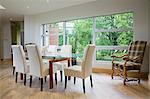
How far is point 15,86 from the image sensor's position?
163 inches

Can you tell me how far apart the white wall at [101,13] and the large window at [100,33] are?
0.82 feet

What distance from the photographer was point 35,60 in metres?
3.79

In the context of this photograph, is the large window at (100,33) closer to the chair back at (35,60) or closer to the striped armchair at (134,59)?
the striped armchair at (134,59)

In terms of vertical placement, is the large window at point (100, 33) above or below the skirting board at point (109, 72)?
above

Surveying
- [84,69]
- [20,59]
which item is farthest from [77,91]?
[20,59]

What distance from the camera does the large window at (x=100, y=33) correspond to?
548 cm

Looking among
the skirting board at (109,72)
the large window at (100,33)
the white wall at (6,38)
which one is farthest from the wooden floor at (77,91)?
the white wall at (6,38)

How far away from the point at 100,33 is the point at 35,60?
298 centimetres

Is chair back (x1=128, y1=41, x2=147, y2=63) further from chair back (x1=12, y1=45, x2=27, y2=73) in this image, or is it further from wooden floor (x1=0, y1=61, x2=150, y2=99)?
chair back (x1=12, y1=45, x2=27, y2=73)

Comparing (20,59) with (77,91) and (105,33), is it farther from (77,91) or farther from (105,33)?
(105,33)

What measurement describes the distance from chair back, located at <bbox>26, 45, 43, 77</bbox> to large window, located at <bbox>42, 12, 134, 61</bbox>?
1862 mm

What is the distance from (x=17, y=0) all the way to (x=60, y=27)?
2.37 meters

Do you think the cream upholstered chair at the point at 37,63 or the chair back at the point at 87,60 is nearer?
the chair back at the point at 87,60

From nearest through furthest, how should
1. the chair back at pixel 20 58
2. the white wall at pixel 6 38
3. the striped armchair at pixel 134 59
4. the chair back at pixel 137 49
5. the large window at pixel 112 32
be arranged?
the chair back at pixel 20 58 → the striped armchair at pixel 134 59 → the chair back at pixel 137 49 → the large window at pixel 112 32 → the white wall at pixel 6 38
